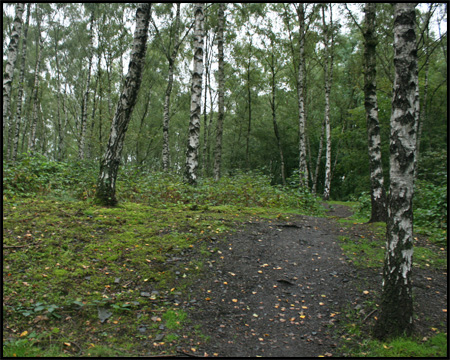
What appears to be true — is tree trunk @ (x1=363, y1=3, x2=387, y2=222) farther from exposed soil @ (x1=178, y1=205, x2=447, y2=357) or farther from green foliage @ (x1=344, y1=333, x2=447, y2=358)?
green foliage @ (x1=344, y1=333, x2=447, y2=358)

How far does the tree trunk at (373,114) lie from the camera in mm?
7871

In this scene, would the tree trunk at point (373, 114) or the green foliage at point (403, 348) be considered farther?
the tree trunk at point (373, 114)

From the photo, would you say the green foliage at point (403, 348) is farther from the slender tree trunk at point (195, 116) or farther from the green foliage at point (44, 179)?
the slender tree trunk at point (195, 116)

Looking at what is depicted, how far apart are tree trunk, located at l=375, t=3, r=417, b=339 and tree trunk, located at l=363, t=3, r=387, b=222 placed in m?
4.73

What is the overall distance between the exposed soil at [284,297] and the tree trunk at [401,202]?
35 centimetres

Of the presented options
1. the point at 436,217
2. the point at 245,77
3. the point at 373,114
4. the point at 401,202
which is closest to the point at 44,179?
the point at 401,202

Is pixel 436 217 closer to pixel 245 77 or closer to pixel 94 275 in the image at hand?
pixel 94 275

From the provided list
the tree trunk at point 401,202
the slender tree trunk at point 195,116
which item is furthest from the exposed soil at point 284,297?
the slender tree trunk at point 195,116

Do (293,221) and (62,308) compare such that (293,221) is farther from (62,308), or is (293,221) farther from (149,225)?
(62,308)

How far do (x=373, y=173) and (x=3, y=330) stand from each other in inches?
333

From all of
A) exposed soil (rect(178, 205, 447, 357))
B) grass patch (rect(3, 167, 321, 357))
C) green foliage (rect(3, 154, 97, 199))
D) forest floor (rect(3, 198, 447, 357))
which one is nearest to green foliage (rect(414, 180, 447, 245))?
forest floor (rect(3, 198, 447, 357))

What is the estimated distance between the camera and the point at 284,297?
177 inches

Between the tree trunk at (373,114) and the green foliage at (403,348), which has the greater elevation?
the tree trunk at (373,114)

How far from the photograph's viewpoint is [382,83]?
1445 cm
